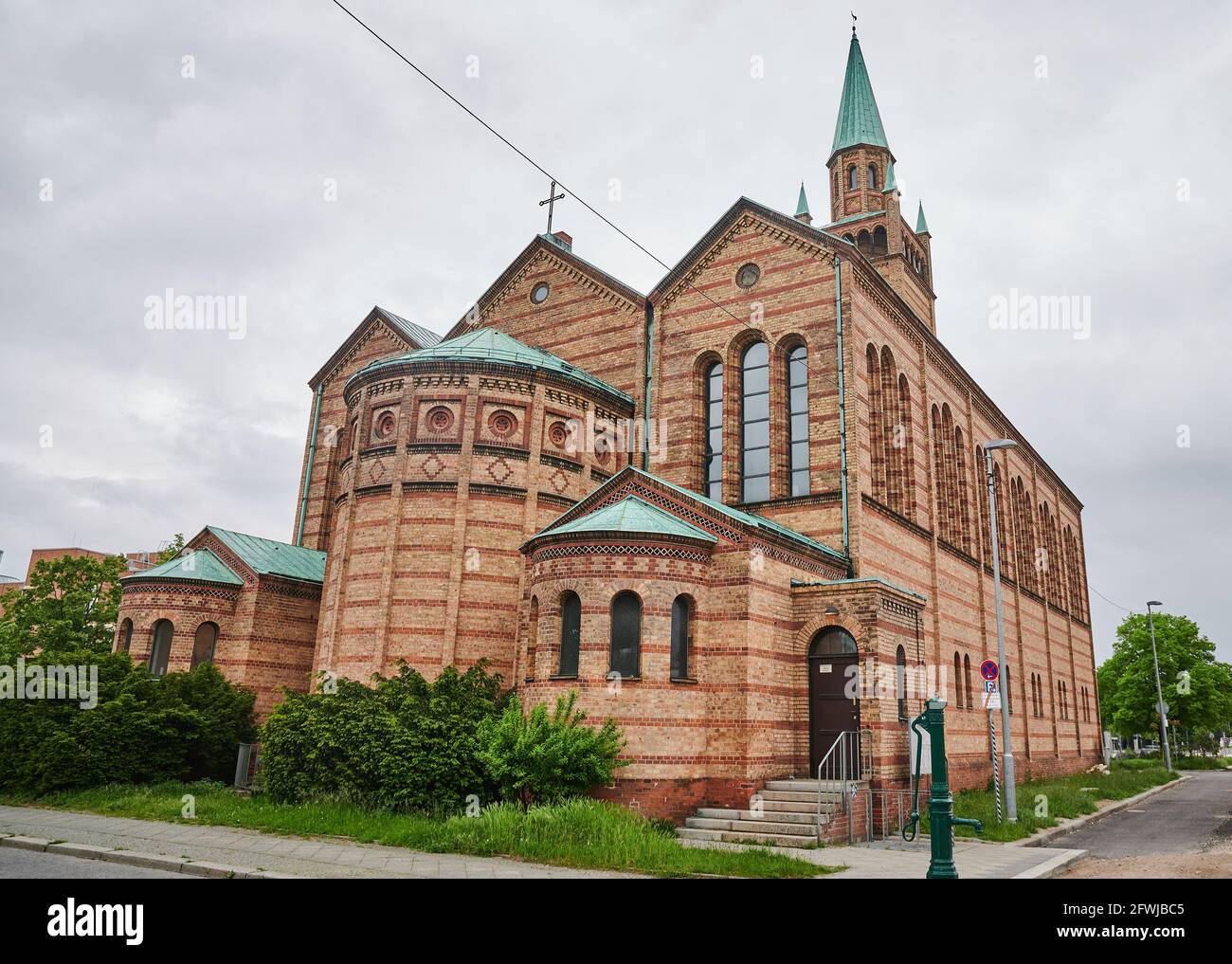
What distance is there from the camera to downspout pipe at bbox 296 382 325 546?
100 ft

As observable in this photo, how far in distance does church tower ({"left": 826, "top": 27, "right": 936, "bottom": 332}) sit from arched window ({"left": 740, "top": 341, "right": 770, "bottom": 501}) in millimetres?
9430

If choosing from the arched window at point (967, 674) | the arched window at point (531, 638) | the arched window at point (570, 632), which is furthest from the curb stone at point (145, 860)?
the arched window at point (967, 674)

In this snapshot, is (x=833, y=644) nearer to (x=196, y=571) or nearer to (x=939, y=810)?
(x=939, y=810)

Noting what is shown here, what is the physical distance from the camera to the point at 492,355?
2267 cm

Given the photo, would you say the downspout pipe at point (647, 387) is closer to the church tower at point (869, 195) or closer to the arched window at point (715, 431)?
the arched window at point (715, 431)

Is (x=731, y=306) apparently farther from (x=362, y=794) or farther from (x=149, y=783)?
(x=149, y=783)

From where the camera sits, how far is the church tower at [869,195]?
31.8 metres

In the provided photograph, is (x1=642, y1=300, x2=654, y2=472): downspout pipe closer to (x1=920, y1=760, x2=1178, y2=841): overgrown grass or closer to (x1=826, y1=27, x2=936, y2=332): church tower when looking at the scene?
(x1=826, y1=27, x2=936, y2=332): church tower

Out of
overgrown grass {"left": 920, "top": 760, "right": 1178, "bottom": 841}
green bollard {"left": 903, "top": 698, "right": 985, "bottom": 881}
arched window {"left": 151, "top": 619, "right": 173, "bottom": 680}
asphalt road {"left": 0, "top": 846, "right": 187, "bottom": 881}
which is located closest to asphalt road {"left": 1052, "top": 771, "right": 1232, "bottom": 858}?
overgrown grass {"left": 920, "top": 760, "right": 1178, "bottom": 841}

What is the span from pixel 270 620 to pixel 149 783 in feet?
19.2

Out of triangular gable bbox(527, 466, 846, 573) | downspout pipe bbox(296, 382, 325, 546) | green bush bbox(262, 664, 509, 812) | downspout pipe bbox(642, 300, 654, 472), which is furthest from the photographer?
downspout pipe bbox(296, 382, 325, 546)

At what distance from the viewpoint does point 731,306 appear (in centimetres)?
2480

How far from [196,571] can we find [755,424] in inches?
634

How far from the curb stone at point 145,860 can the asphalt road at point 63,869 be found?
0.35ft
